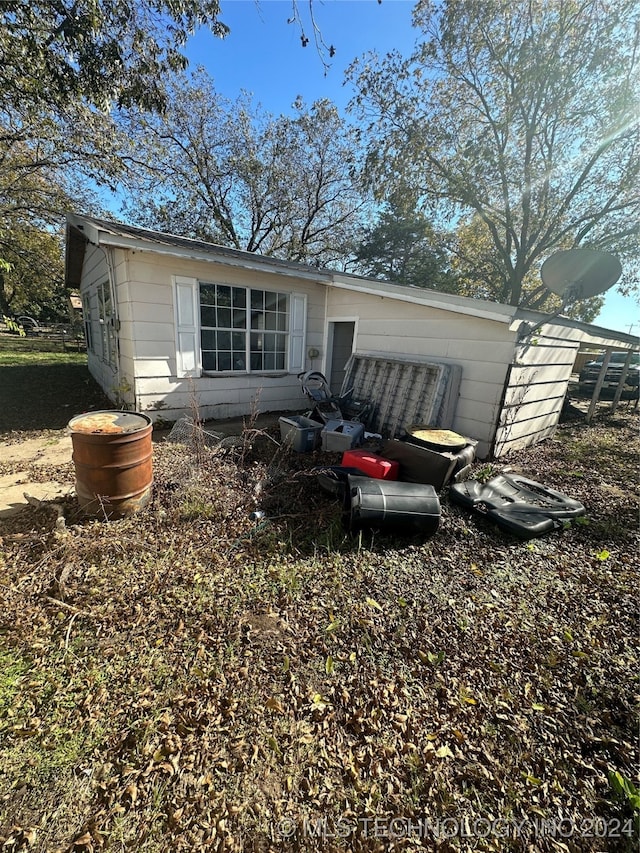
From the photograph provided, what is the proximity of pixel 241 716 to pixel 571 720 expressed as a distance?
180 cm

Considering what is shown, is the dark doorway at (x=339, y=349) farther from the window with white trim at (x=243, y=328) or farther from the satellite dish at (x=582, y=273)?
the satellite dish at (x=582, y=273)

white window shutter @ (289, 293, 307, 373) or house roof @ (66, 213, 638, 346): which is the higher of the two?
house roof @ (66, 213, 638, 346)

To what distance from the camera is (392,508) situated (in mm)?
3207

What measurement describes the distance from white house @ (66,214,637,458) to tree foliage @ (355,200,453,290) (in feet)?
36.5

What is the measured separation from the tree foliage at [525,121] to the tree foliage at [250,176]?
9.30 feet

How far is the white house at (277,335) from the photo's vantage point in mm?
5230

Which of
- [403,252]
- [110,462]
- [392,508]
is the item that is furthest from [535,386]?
[403,252]

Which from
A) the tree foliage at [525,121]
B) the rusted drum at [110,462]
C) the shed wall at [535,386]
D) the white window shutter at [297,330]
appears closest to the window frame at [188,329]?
the white window shutter at [297,330]

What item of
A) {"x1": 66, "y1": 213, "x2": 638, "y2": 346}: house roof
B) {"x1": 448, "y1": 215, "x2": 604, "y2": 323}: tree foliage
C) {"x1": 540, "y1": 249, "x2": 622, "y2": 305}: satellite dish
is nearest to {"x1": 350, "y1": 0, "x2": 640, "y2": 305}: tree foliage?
{"x1": 448, "y1": 215, "x2": 604, "y2": 323}: tree foliage

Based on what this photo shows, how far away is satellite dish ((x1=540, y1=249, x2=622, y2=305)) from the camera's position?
4.75m

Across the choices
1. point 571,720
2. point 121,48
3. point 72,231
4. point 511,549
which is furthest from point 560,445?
point 72,231

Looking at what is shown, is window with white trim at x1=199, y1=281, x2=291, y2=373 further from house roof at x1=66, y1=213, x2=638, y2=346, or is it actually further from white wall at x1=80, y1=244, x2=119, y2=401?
white wall at x1=80, y1=244, x2=119, y2=401

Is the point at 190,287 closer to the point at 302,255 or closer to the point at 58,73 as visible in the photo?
the point at 58,73

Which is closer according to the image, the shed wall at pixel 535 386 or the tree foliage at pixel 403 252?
the shed wall at pixel 535 386
